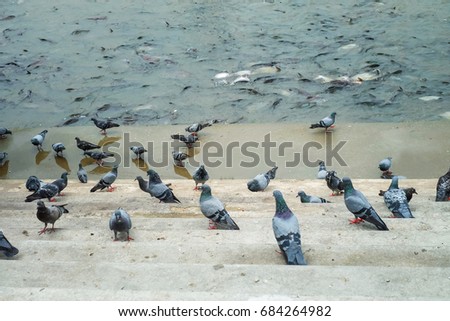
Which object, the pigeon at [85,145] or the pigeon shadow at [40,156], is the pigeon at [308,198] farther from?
the pigeon shadow at [40,156]

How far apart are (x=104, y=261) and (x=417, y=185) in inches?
169

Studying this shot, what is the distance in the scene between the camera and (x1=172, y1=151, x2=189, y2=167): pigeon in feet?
25.6

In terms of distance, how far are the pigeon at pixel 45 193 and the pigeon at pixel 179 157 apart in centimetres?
192

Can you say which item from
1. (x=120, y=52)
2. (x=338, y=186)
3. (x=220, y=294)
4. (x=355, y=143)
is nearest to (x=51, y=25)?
(x=120, y=52)

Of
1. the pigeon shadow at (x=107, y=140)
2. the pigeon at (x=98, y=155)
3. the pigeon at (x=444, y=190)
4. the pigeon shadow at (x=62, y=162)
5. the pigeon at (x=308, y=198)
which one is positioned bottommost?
the pigeon shadow at (x=62, y=162)

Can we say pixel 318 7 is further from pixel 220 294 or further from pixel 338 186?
pixel 220 294

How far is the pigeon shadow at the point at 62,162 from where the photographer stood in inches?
319

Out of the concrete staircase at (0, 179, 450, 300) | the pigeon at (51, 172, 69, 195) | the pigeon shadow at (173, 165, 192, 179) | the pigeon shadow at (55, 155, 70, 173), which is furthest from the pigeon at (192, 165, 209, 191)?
the pigeon shadow at (55, 155, 70, 173)

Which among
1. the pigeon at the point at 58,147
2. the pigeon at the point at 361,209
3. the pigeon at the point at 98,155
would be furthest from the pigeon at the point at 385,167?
the pigeon at the point at 58,147

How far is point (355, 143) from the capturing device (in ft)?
26.4

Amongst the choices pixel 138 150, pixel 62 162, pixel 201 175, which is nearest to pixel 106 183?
pixel 138 150

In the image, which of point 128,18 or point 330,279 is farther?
point 128,18

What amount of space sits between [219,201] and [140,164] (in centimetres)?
315

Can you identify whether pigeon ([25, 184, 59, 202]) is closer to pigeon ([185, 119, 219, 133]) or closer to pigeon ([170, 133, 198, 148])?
pigeon ([170, 133, 198, 148])
